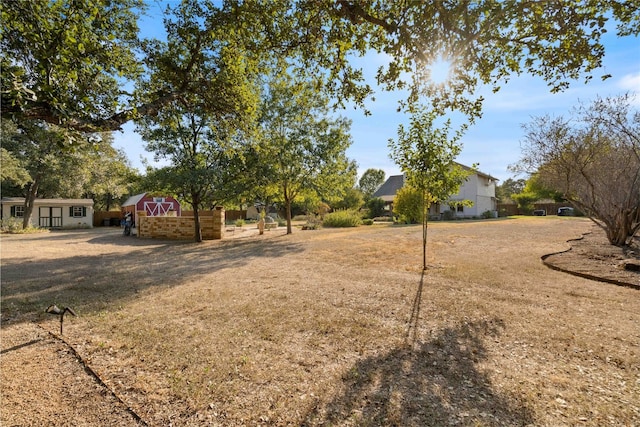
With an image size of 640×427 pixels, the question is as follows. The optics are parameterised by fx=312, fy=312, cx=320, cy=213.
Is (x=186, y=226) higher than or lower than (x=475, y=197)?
lower

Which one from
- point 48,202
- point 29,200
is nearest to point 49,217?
point 48,202

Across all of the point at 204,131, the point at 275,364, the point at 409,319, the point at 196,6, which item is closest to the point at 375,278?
the point at 409,319

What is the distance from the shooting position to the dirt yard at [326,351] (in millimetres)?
2627

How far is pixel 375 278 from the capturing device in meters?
7.47

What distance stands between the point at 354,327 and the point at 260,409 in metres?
2.04

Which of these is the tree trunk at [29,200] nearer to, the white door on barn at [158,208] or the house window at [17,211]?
the house window at [17,211]

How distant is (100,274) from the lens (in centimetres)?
843

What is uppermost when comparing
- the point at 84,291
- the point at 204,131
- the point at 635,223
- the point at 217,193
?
the point at 204,131

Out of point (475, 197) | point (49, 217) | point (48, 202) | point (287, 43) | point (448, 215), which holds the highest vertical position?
point (287, 43)

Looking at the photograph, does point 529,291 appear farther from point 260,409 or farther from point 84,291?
point 84,291

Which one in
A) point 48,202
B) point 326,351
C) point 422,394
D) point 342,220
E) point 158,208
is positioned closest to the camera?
point 422,394

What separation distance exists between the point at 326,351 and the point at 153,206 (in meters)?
29.2

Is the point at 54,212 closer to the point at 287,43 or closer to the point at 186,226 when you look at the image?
the point at 186,226

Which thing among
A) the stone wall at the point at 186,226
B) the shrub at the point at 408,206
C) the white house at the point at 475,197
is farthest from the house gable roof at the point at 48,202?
the white house at the point at 475,197
